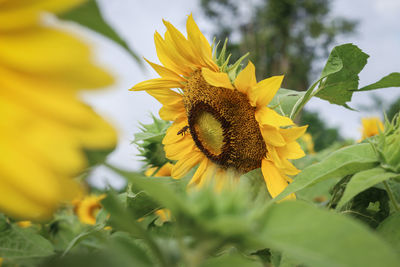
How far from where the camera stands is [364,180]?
0.91 feet

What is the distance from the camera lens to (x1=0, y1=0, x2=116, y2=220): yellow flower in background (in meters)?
0.14

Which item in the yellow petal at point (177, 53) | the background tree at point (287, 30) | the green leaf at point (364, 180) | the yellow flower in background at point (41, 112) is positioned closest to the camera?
the yellow flower in background at point (41, 112)

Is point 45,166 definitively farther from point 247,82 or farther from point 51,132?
point 247,82

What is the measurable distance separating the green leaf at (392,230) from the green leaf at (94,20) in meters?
0.21

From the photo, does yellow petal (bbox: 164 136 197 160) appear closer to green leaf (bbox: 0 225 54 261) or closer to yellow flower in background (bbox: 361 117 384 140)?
green leaf (bbox: 0 225 54 261)

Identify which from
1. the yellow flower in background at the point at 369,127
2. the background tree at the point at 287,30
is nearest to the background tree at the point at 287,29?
the background tree at the point at 287,30

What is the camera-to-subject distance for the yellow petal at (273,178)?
1.40 ft

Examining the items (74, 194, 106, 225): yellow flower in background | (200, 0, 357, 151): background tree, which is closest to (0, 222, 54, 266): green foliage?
(74, 194, 106, 225): yellow flower in background

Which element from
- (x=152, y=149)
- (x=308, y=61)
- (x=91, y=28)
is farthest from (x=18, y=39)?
(x=308, y=61)

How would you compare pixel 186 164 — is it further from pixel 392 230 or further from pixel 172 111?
pixel 392 230

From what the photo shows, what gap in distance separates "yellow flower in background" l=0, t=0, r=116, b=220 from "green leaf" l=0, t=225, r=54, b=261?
197 mm

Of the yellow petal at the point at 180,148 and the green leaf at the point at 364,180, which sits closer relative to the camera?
the green leaf at the point at 364,180

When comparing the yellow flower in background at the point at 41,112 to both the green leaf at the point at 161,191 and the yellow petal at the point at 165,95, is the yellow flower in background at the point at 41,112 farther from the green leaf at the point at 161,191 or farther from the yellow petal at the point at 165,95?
the yellow petal at the point at 165,95

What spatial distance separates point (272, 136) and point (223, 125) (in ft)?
0.34
